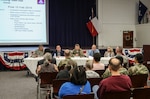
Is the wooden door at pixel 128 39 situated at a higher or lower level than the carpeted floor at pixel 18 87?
higher

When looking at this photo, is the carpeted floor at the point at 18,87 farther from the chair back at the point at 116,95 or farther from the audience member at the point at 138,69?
the chair back at the point at 116,95

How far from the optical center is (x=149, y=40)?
11.0 metres

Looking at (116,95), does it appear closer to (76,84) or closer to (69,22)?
(76,84)

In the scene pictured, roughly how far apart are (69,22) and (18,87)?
5120mm

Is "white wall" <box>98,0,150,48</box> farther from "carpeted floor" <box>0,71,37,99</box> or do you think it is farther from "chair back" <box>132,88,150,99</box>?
"chair back" <box>132,88,150,99</box>

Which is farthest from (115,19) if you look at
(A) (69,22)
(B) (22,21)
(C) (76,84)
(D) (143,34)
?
(C) (76,84)

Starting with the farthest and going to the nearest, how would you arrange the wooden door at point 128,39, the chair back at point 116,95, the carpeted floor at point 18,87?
the wooden door at point 128,39 < the carpeted floor at point 18,87 < the chair back at point 116,95

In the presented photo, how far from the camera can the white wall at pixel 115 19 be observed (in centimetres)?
1141

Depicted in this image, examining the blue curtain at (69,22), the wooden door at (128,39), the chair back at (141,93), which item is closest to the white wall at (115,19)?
the wooden door at (128,39)

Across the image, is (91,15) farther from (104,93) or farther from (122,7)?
(104,93)

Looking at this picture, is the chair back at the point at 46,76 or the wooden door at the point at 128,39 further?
the wooden door at the point at 128,39

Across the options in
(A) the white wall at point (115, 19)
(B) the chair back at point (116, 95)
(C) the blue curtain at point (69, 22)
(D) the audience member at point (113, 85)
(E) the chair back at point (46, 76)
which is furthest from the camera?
(A) the white wall at point (115, 19)

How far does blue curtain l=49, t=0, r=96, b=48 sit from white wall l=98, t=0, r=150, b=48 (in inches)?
21.7

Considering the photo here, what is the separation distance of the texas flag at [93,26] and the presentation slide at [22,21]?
2.12 meters
